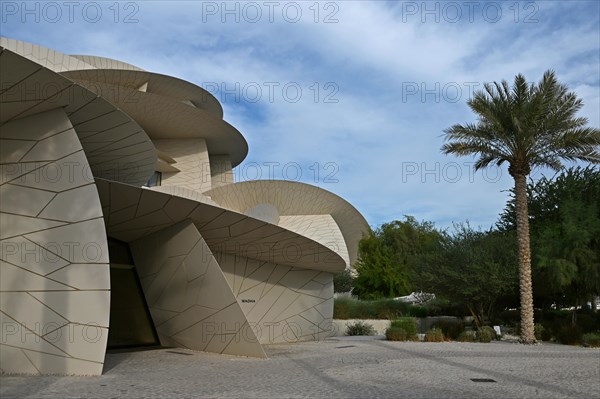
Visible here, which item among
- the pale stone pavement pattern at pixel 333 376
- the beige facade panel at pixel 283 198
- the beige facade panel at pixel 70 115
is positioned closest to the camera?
the pale stone pavement pattern at pixel 333 376

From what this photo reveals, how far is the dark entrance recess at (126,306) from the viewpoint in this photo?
16891 millimetres

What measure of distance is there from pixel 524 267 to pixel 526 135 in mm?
5062

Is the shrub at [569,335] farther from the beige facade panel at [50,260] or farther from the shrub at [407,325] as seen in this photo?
the beige facade panel at [50,260]

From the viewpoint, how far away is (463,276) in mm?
25688

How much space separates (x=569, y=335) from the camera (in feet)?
68.8

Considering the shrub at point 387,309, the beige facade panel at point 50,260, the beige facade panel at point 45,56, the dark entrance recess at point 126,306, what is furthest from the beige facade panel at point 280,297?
the beige facade panel at point 45,56

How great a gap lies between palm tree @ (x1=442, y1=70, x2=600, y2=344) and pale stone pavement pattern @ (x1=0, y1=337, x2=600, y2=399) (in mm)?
5954

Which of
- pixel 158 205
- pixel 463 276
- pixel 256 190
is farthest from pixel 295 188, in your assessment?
pixel 158 205

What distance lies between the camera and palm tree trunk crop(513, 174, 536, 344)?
21047mm

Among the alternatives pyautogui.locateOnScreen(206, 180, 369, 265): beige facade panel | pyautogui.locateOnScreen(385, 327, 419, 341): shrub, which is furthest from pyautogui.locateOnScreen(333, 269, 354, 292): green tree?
pyautogui.locateOnScreen(385, 327, 419, 341): shrub

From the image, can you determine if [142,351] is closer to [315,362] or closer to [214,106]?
[315,362]

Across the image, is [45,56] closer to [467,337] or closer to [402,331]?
[402,331]

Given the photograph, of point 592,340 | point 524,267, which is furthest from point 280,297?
point 592,340

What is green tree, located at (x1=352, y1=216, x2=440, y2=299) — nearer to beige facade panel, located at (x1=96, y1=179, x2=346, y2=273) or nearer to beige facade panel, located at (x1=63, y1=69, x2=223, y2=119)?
beige facade panel, located at (x1=63, y1=69, x2=223, y2=119)
